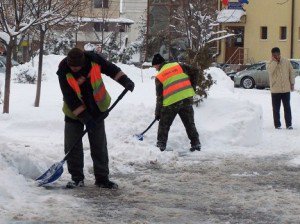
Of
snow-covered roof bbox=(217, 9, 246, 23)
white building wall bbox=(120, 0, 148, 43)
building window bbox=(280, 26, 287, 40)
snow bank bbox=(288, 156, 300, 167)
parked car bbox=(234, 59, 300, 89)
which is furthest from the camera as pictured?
white building wall bbox=(120, 0, 148, 43)

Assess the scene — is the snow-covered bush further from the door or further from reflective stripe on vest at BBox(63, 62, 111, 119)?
the door

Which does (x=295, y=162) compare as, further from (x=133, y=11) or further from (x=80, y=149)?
(x=133, y=11)

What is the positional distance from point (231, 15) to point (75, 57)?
38.0m

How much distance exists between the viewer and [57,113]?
13109 mm

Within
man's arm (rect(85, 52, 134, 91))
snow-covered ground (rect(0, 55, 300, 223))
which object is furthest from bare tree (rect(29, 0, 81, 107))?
man's arm (rect(85, 52, 134, 91))

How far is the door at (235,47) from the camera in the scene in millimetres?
46344

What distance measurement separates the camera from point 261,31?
46.4 meters

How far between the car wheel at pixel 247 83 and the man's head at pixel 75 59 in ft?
86.1

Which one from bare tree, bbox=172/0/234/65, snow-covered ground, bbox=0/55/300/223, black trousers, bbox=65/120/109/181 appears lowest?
snow-covered ground, bbox=0/55/300/223

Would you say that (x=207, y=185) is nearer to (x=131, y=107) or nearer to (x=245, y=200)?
(x=245, y=200)

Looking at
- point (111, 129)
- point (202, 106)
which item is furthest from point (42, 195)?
point (202, 106)

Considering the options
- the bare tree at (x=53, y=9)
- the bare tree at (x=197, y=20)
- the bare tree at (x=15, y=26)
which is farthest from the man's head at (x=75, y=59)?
the bare tree at (x=197, y=20)

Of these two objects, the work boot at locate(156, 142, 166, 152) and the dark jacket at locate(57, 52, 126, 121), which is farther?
the work boot at locate(156, 142, 166, 152)

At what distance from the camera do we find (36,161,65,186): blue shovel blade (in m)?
7.42
